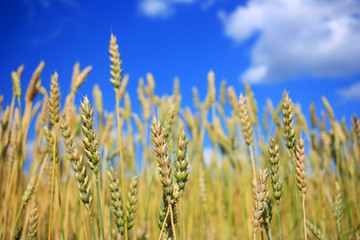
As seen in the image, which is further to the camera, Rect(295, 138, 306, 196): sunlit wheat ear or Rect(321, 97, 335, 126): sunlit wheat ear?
Rect(321, 97, 335, 126): sunlit wheat ear

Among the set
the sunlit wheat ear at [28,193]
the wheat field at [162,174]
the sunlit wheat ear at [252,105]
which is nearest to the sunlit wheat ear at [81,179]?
the wheat field at [162,174]

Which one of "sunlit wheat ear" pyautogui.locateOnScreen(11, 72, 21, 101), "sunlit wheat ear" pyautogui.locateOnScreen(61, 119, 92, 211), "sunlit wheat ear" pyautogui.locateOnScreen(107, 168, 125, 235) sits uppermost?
"sunlit wheat ear" pyautogui.locateOnScreen(11, 72, 21, 101)

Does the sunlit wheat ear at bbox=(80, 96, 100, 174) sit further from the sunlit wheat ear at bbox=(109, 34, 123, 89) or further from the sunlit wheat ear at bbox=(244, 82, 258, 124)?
the sunlit wheat ear at bbox=(244, 82, 258, 124)

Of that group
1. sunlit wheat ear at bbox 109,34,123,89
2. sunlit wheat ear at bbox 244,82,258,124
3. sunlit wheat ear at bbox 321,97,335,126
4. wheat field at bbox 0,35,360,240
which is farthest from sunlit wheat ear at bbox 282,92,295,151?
sunlit wheat ear at bbox 321,97,335,126

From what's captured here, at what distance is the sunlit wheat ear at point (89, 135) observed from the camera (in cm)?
72

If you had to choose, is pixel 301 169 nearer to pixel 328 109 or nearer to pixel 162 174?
pixel 162 174

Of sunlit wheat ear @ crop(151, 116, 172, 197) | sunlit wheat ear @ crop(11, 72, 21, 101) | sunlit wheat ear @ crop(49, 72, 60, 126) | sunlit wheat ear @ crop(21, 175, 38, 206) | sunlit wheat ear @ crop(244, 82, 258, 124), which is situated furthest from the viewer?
sunlit wheat ear @ crop(244, 82, 258, 124)

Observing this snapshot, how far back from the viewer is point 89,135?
0.72m

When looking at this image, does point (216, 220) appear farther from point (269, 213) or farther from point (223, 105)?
point (269, 213)

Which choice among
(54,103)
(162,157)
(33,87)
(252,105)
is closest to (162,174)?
(162,157)

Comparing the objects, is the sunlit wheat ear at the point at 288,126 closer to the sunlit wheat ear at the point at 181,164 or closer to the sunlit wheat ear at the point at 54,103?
the sunlit wheat ear at the point at 181,164

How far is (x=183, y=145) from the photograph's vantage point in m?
0.73

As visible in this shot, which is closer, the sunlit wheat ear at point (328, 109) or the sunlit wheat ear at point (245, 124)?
the sunlit wheat ear at point (245, 124)

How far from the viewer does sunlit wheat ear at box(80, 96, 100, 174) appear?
0.72m
